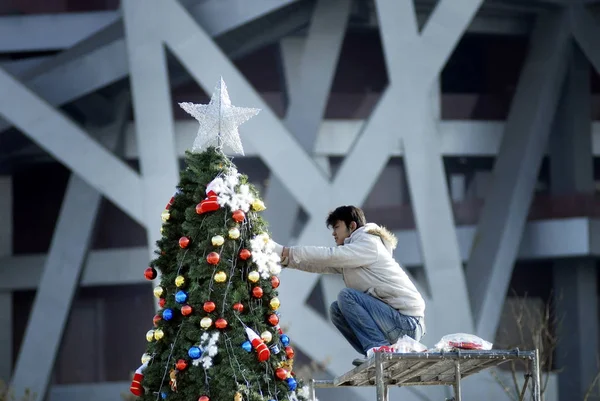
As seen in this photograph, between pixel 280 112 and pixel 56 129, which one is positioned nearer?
pixel 56 129

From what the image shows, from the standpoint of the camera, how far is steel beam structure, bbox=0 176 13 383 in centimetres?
2333

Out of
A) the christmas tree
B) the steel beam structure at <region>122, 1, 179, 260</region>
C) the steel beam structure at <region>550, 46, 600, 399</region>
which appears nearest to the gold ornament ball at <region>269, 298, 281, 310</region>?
the christmas tree

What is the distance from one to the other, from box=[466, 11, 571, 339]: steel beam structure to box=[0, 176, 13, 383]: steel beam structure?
360 inches

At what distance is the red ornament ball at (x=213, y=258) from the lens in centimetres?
703

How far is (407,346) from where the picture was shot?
23.5 feet

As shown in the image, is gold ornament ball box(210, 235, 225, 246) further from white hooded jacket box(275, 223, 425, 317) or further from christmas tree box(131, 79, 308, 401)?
white hooded jacket box(275, 223, 425, 317)

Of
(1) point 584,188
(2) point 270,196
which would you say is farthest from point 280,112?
(1) point 584,188

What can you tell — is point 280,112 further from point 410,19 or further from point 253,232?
point 253,232

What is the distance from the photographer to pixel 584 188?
23688mm

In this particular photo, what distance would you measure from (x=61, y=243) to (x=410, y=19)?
7668mm

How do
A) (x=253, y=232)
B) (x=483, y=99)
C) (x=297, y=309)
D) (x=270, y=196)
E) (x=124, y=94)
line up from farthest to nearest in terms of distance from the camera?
(x=483, y=99) < (x=124, y=94) < (x=270, y=196) < (x=297, y=309) < (x=253, y=232)

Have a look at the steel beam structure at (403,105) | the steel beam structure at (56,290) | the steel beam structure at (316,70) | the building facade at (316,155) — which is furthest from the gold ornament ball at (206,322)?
the steel beam structure at (56,290)

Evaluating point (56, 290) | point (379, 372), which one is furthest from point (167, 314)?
point (56, 290)

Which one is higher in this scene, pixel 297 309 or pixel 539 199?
pixel 539 199
